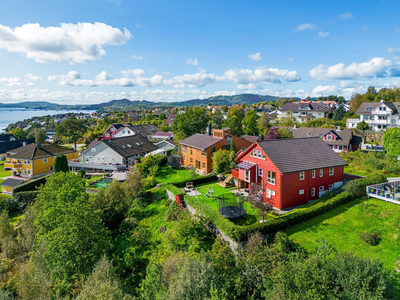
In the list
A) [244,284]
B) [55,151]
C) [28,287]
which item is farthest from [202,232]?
[55,151]

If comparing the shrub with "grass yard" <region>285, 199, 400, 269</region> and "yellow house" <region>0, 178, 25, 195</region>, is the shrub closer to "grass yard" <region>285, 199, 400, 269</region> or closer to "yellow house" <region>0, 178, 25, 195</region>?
"grass yard" <region>285, 199, 400, 269</region>

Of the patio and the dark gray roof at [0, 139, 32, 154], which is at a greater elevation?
the dark gray roof at [0, 139, 32, 154]

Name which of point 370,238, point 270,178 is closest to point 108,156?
point 270,178

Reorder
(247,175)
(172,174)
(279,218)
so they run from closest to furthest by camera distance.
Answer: (279,218), (247,175), (172,174)

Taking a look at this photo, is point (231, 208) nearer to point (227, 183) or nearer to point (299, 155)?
point (227, 183)

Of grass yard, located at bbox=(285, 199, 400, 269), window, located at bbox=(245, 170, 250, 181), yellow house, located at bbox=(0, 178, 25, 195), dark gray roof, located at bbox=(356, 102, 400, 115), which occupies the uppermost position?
dark gray roof, located at bbox=(356, 102, 400, 115)

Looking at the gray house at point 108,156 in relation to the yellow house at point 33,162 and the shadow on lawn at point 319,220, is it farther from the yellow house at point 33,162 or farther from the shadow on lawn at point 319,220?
the shadow on lawn at point 319,220

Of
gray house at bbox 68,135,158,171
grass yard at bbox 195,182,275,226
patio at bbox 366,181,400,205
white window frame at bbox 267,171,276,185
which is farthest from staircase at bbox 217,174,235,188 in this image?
gray house at bbox 68,135,158,171
